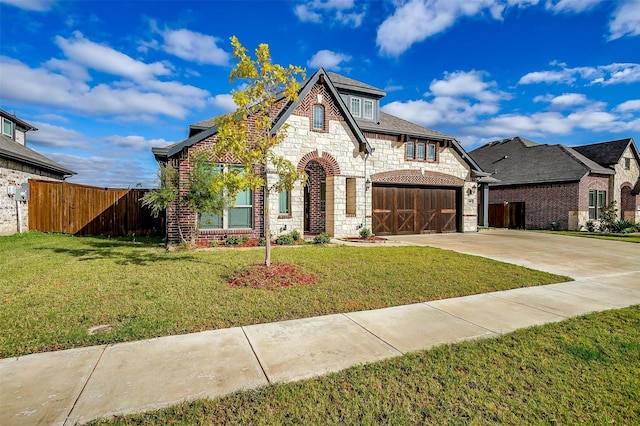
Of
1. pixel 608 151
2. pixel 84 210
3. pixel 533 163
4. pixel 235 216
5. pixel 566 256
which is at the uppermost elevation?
pixel 608 151

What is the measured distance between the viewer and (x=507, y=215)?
992 inches

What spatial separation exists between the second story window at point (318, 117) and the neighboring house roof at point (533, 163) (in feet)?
53.0

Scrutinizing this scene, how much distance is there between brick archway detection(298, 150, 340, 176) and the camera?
13859 mm

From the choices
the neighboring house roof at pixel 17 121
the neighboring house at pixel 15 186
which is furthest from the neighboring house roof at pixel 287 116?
the neighboring house roof at pixel 17 121

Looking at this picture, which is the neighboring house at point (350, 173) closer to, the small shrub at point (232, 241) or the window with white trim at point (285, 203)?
the window with white trim at point (285, 203)

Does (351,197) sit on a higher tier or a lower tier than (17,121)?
lower

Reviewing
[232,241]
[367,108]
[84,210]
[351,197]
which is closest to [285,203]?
[232,241]

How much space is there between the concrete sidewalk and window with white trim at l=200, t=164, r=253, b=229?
829cm

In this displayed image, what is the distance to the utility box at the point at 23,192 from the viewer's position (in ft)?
46.6

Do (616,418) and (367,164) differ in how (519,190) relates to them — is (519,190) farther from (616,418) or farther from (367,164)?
(616,418)

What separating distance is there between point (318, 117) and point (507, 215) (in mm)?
18484

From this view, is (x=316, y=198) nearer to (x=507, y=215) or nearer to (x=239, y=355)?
(x=239, y=355)

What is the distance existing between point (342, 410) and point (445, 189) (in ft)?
56.7

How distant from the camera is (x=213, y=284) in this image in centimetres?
661
